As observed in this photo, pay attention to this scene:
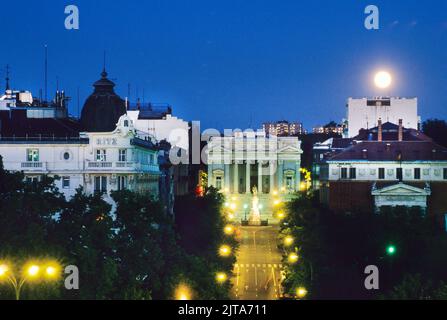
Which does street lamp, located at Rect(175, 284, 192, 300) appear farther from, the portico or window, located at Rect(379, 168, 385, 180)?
window, located at Rect(379, 168, 385, 180)

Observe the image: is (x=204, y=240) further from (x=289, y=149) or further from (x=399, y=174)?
(x=289, y=149)

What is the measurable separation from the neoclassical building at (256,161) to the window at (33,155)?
63643 mm

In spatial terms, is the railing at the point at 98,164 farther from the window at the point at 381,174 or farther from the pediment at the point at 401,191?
the window at the point at 381,174

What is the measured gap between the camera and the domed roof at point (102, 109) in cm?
7381

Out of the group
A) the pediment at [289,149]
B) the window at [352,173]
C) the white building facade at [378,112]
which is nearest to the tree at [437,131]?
the white building facade at [378,112]

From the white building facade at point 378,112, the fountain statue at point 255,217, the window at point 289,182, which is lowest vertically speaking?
the fountain statue at point 255,217

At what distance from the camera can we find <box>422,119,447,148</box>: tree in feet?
400

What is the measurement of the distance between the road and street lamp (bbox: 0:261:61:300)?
19.5m

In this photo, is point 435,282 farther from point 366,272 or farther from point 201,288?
point 201,288

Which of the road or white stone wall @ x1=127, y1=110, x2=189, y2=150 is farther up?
white stone wall @ x1=127, y1=110, x2=189, y2=150

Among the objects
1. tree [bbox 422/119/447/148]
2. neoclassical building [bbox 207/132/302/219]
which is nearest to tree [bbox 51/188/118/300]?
tree [bbox 422/119/447/148]

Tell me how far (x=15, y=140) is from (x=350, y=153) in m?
37.5

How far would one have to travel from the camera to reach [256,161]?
465ft

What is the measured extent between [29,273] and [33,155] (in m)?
36.9
